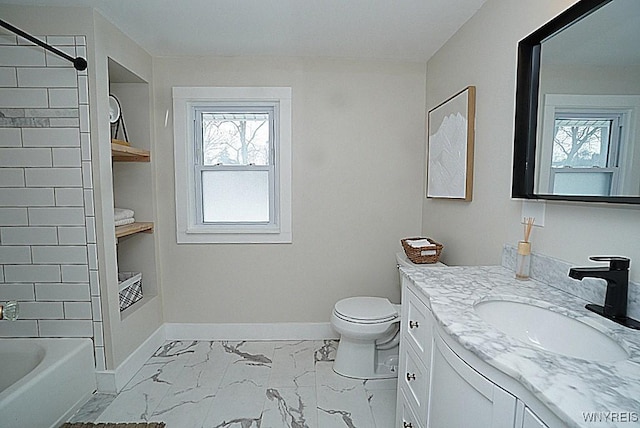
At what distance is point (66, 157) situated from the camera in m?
1.92

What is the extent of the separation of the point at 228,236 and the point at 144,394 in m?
1.18

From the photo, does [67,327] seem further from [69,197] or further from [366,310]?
[366,310]

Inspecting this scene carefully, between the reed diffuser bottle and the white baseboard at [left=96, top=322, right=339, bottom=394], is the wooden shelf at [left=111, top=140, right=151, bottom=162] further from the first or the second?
the reed diffuser bottle

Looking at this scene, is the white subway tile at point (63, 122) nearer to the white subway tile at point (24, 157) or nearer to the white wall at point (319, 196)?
the white subway tile at point (24, 157)

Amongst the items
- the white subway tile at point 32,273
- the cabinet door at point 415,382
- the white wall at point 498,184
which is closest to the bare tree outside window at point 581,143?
the white wall at point 498,184

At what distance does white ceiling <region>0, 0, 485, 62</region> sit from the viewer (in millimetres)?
1846

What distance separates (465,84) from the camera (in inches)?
78.3

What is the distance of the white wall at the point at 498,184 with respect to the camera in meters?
1.11

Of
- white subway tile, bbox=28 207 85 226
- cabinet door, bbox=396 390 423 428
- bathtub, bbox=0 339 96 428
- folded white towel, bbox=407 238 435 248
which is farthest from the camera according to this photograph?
folded white towel, bbox=407 238 435 248

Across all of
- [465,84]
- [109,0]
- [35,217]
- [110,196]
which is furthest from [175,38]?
[465,84]

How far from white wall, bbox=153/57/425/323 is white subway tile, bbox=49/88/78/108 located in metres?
0.74

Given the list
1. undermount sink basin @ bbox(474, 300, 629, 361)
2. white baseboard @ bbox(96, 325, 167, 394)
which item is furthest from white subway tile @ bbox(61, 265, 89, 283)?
undermount sink basin @ bbox(474, 300, 629, 361)

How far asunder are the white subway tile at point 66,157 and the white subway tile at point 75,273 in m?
0.60

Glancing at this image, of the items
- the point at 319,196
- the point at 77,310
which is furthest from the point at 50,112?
the point at 319,196
